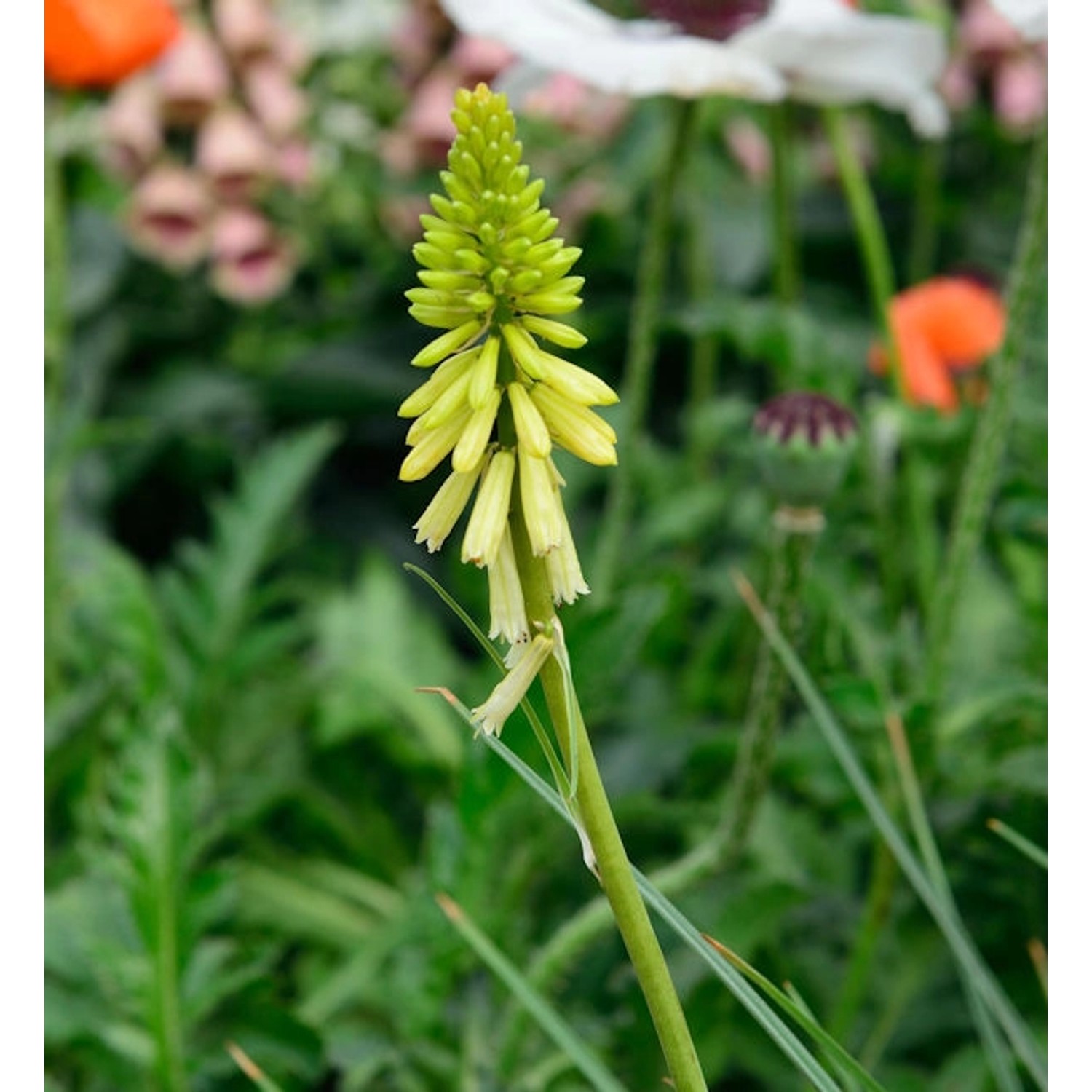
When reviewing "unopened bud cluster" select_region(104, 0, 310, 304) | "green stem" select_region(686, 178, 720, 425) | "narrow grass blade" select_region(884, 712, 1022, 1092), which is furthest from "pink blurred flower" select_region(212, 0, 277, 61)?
"narrow grass blade" select_region(884, 712, 1022, 1092)

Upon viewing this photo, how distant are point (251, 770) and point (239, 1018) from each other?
29cm

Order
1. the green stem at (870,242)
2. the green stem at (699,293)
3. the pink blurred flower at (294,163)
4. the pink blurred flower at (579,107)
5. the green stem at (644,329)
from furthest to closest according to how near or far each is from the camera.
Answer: the pink blurred flower at (294,163)
the pink blurred flower at (579,107)
the green stem at (699,293)
the green stem at (870,242)
the green stem at (644,329)

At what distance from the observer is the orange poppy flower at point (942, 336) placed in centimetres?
100

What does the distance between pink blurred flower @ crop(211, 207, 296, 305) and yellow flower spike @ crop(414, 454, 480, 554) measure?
3.62ft

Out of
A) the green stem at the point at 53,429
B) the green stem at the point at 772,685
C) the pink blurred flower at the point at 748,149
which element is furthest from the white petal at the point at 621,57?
the pink blurred flower at the point at 748,149

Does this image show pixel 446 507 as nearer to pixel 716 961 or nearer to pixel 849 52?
pixel 716 961

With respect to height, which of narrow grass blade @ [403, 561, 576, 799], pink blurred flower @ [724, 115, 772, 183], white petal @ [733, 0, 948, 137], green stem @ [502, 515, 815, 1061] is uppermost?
white petal @ [733, 0, 948, 137]

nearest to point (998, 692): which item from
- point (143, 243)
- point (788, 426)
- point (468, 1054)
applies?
point (788, 426)

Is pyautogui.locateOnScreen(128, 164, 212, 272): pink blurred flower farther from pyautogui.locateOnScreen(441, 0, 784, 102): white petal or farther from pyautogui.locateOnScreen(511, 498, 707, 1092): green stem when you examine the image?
pyautogui.locateOnScreen(511, 498, 707, 1092): green stem

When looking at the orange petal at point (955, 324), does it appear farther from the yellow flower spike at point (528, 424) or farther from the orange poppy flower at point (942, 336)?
the yellow flower spike at point (528, 424)

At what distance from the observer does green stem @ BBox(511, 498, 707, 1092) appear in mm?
331

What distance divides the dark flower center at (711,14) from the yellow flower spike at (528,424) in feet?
1.96

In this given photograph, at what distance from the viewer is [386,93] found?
4.96 feet

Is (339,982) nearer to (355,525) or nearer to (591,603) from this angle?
(591,603)
